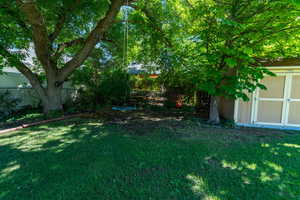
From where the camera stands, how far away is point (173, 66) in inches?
283

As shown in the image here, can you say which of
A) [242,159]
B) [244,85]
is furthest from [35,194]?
[244,85]

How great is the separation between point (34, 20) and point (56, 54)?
1.85 meters

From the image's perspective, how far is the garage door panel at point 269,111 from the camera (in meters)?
5.42

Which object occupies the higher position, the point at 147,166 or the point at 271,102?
the point at 271,102

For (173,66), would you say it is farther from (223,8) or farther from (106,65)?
(106,65)

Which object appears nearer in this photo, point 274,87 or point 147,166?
point 147,166

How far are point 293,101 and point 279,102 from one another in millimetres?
407

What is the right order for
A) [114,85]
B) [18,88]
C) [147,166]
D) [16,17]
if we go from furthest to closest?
[114,85]
[18,88]
[16,17]
[147,166]

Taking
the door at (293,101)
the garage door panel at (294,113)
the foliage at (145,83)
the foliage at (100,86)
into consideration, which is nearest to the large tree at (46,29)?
the foliage at (100,86)

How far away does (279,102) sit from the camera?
5.39 metres

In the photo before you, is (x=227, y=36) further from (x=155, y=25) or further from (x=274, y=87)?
(x=155, y=25)

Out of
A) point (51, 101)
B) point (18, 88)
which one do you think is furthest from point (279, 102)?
point (18, 88)

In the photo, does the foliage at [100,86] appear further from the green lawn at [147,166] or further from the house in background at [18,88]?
the green lawn at [147,166]

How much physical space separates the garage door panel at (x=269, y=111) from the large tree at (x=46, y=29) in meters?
6.74
